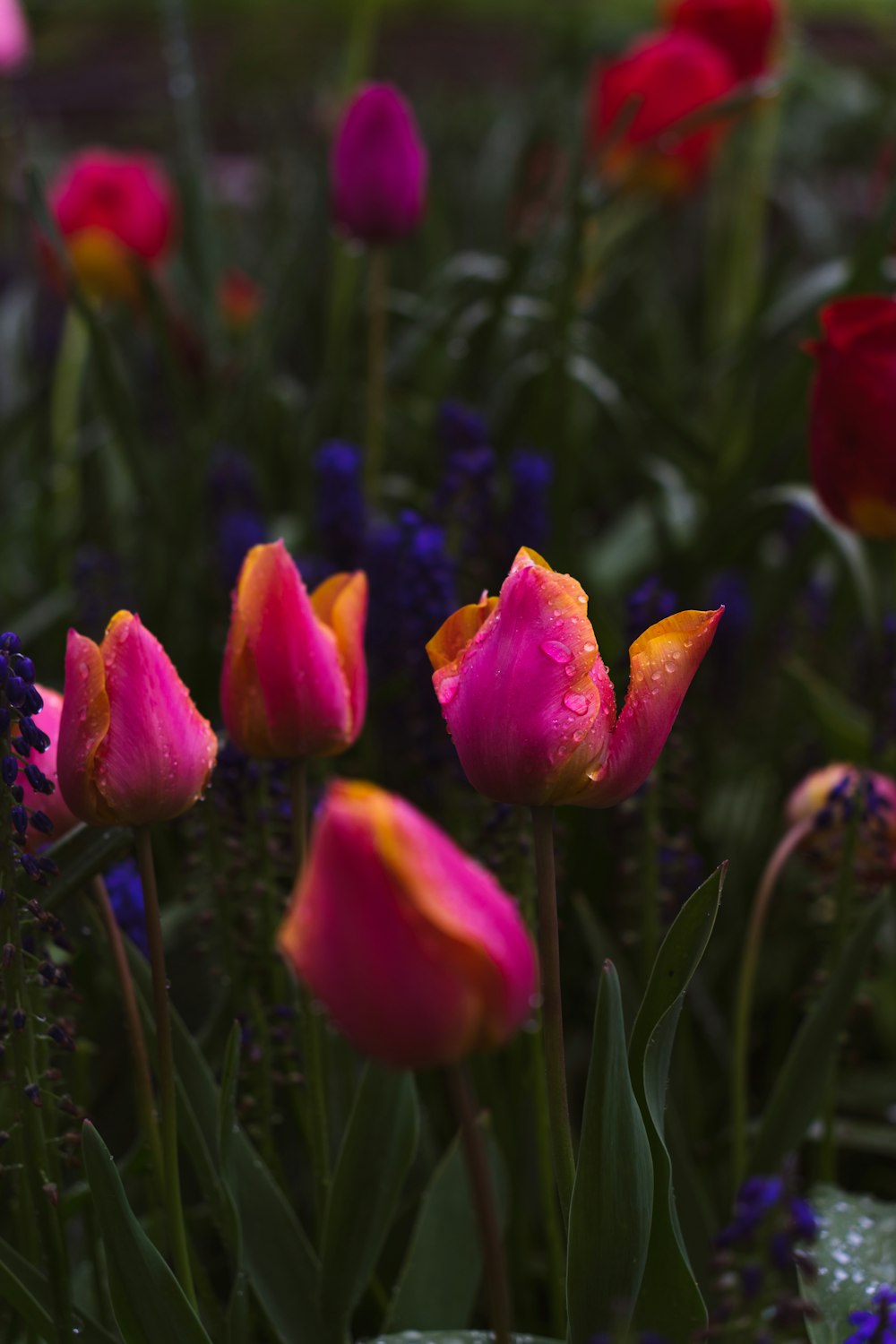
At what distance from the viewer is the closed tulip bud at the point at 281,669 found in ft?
1.73

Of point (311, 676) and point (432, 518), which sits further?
point (432, 518)

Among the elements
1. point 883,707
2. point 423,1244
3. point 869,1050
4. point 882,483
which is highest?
point 882,483

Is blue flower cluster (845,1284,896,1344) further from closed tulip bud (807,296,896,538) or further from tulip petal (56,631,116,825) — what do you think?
closed tulip bud (807,296,896,538)

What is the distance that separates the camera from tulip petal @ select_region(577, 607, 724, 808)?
45 cm

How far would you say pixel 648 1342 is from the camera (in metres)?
0.33

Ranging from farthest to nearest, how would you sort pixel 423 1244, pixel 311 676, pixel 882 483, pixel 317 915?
pixel 882 483 → pixel 423 1244 → pixel 311 676 → pixel 317 915

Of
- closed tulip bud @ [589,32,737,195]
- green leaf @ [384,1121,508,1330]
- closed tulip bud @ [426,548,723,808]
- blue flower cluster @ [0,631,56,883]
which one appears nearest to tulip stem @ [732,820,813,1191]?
green leaf @ [384,1121,508,1330]

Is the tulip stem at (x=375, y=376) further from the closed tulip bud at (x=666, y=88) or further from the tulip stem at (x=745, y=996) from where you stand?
the tulip stem at (x=745, y=996)

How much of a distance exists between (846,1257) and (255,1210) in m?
0.27

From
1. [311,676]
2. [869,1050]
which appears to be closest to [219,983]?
[311,676]

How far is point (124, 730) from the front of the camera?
1.53 feet

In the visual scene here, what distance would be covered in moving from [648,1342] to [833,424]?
1.79ft

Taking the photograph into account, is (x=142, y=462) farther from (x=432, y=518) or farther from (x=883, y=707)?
(x=883, y=707)

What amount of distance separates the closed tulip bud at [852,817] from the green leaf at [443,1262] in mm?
246
